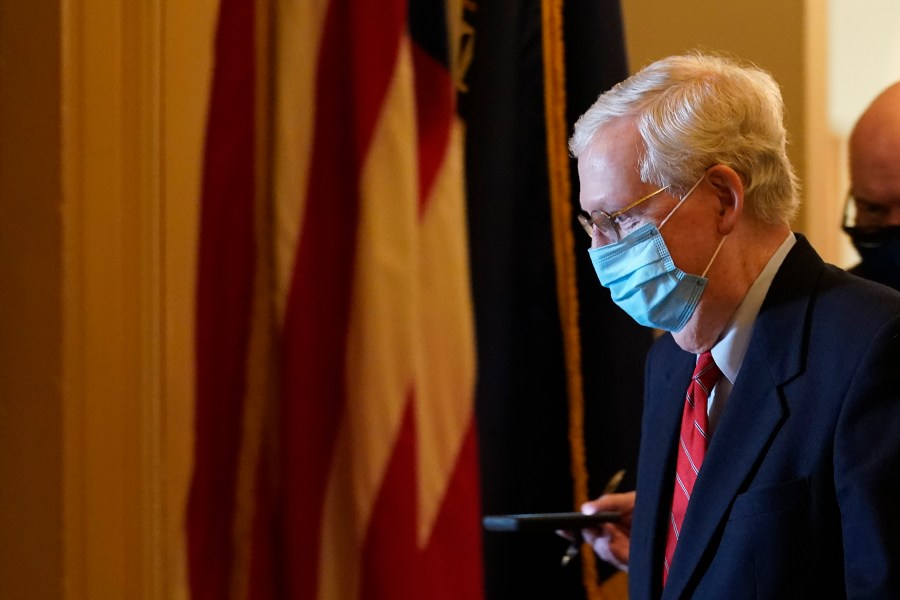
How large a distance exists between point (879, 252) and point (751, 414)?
761 mm

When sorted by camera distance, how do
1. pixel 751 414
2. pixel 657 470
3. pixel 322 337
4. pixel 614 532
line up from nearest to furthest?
pixel 322 337, pixel 751 414, pixel 657 470, pixel 614 532

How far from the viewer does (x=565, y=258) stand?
1.79 m

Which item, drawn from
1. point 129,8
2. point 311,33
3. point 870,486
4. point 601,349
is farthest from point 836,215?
point 129,8

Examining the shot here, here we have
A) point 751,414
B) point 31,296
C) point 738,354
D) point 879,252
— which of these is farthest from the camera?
point 879,252

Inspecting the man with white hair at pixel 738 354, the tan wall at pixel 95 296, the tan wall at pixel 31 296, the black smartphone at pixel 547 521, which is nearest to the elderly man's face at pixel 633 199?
the man with white hair at pixel 738 354

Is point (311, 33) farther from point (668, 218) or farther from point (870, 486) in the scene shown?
point (870, 486)

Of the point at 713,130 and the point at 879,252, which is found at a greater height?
the point at 713,130

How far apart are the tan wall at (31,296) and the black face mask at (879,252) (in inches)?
56.8

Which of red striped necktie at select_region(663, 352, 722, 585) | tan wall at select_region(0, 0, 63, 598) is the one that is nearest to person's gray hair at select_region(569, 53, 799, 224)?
red striped necktie at select_region(663, 352, 722, 585)

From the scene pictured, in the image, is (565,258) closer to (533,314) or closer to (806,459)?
(533,314)

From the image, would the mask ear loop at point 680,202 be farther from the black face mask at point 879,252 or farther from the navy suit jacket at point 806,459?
the black face mask at point 879,252

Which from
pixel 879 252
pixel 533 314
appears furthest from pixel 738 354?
pixel 879 252

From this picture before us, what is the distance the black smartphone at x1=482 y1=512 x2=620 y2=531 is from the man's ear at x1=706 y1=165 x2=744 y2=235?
0.51 meters

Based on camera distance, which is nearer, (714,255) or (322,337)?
(322,337)
